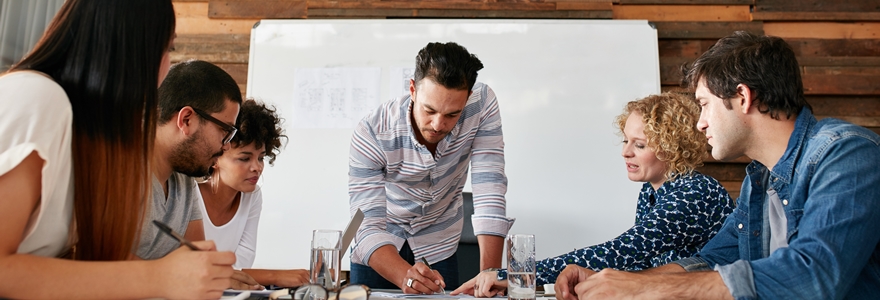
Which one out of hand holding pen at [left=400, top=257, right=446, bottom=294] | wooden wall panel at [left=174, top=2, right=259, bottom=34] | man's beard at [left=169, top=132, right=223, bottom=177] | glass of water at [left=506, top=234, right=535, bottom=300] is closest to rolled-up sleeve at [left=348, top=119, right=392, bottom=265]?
hand holding pen at [left=400, top=257, right=446, bottom=294]

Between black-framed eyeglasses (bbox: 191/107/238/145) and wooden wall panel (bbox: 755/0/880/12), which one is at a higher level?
wooden wall panel (bbox: 755/0/880/12)

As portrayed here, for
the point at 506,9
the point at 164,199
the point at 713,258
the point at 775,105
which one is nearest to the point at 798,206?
the point at 775,105

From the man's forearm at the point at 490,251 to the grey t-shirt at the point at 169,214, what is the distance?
0.87 meters

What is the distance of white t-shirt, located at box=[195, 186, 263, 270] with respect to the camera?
1898mm

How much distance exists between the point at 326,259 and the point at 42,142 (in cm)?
57

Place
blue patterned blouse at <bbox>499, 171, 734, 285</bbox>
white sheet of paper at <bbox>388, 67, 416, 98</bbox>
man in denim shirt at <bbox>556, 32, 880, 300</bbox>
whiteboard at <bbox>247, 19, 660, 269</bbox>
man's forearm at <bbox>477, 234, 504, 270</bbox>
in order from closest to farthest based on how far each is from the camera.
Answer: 1. man in denim shirt at <bbox>556, 32, 880, 300</bbox>
2. blue patterned blouse at <bbox>499, 171, 734, 285</bbox>
3. man's forearm at <bbox>477, 234, 504, 270</bbox>
4. whiteboard at <bbox>247, 19, 660, 269</bbox>
5. white sheet of paper at <bbox>388, 67, 416, 98</bbox>

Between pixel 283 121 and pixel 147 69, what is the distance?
7.23 ft

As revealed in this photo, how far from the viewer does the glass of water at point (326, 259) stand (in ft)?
4.10

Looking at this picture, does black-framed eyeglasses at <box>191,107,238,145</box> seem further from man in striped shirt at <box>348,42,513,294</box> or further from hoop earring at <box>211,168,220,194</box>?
man in striped shirt at <box>348,42,513,294</box>

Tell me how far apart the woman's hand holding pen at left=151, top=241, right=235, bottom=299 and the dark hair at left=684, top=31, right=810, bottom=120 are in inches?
42.3

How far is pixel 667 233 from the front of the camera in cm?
157

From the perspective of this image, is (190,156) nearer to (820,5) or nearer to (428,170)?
(428,170)

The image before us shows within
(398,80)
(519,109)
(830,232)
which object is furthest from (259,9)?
(830,232)

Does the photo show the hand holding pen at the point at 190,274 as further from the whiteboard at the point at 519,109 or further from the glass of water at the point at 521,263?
the whiteboard at the point at 519,109
